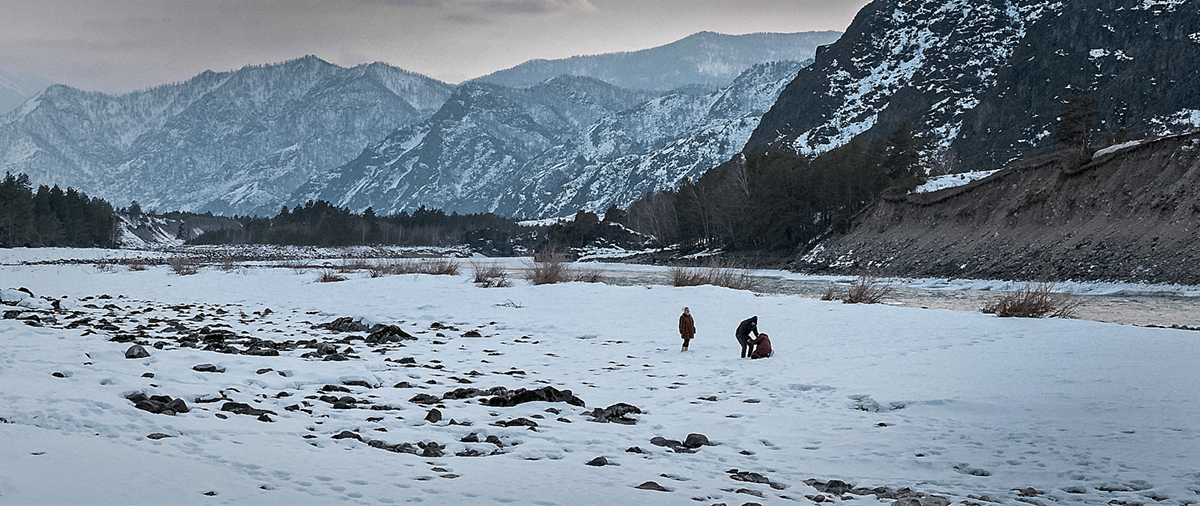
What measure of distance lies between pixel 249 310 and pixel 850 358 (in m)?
15.9

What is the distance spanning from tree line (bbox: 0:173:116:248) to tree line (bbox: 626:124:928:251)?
73.0 m

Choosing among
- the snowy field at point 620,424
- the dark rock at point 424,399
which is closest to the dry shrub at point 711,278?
the snowy field at point 620,424

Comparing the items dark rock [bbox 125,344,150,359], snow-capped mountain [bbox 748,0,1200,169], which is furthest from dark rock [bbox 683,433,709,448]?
snow-capped mountain [bbox 748,0,1200,169]

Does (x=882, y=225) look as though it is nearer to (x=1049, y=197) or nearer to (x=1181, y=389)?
(x=1049, y=197)

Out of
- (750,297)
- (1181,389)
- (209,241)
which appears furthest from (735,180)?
(209,241)

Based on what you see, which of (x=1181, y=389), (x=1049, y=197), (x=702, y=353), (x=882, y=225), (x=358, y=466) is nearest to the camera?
(x=358, y=466)

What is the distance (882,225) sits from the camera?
179 feet

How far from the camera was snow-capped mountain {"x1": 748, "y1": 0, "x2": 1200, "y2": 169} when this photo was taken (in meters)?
96.8

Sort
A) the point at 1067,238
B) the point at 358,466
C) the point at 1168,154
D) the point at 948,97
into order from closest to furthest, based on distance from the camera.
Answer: the point at 358,466
the point at 1168,154
the point at 1067,238
the point at 948,97

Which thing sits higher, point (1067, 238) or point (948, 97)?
point (948, 97)

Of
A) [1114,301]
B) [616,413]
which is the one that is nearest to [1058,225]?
[1114,301]

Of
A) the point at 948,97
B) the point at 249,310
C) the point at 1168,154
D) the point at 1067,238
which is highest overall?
the point at 948,97

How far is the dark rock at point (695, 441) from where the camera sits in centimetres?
706

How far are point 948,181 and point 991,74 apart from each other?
103 m
